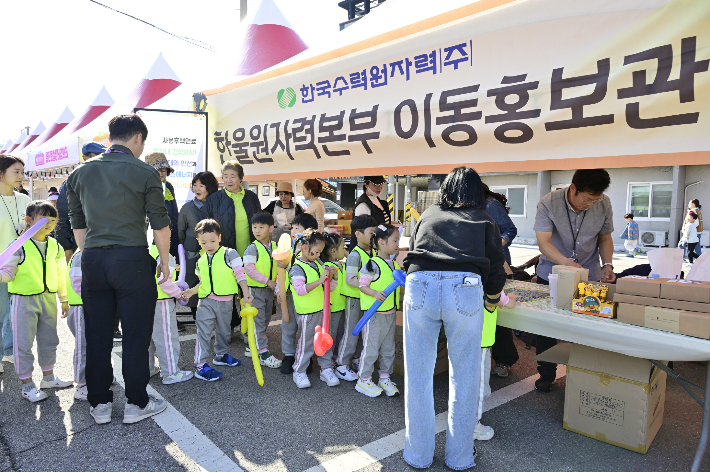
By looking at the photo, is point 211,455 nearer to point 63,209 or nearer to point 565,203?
point 63,209

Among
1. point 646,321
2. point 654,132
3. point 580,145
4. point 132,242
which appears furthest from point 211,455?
point 654,132

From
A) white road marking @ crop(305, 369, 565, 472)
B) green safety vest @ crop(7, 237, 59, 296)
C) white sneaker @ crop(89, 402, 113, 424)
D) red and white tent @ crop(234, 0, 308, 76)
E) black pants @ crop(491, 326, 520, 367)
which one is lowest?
white road marking @ crop(305, 369, 565, 472)

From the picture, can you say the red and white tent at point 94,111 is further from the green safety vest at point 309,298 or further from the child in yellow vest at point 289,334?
the green safety vest at point 309,298

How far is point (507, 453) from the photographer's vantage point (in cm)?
242

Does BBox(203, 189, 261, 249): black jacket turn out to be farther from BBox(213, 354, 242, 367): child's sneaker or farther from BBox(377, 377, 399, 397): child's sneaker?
BBox(377, 377, 399, 397): child's sneaker

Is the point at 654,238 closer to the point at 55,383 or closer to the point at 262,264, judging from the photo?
the point at 262,264

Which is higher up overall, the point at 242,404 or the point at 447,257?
the point at 447,257

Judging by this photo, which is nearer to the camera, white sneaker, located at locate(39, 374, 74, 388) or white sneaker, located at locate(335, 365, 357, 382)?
white sneaker, located at locate(39, 374, 74, 388)

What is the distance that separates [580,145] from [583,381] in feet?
4.72

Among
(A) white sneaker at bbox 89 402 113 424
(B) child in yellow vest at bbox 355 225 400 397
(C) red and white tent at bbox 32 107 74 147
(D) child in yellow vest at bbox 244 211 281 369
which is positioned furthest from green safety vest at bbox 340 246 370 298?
(C) red and white tent at bbox 32 107 74 147

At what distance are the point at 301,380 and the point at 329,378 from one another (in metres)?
0.22

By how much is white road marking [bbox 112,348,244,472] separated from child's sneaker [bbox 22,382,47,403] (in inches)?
32.3

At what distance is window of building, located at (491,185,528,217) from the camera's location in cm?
1578

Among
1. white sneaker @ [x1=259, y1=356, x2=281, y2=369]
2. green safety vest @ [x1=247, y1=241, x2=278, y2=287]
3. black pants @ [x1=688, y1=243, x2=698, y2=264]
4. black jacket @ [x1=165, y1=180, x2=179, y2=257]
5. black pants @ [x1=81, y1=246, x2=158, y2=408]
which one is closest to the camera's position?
black pants @ [x1=81, y1=246, x2=158, y2=408]
